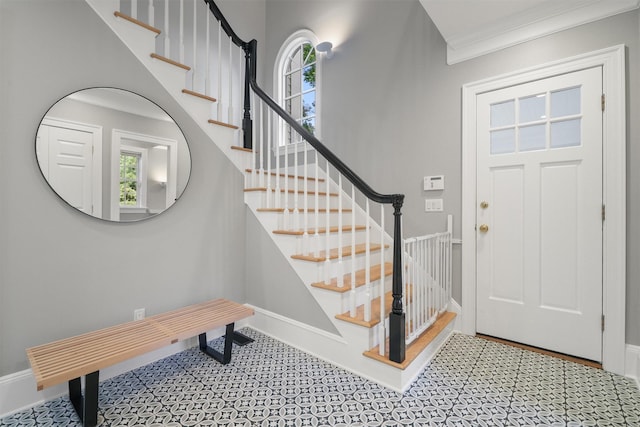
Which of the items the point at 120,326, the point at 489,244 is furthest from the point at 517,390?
the point at 120,326

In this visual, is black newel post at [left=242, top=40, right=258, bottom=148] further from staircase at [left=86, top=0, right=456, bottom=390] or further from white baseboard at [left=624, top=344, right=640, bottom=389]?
white baseboard at [left=624, top=344, right=640, bottom=389]

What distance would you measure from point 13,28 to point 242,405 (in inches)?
95.0

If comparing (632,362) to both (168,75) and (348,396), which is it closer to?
(348,396)

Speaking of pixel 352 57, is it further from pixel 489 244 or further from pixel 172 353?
pixel 172 353

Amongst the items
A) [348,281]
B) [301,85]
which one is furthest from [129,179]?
[301,85]

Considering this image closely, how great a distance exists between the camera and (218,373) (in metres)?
1.96

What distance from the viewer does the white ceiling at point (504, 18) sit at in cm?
201

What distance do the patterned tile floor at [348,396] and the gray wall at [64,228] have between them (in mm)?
461

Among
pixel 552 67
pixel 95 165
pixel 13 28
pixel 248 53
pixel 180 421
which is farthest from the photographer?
pixel 248 53

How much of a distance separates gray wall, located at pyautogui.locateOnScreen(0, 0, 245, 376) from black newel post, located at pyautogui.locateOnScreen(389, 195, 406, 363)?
1592 mm

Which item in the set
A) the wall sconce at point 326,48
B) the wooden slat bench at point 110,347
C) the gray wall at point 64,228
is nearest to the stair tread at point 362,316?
the wooden slat bench at point 110,347

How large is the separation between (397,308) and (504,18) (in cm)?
226

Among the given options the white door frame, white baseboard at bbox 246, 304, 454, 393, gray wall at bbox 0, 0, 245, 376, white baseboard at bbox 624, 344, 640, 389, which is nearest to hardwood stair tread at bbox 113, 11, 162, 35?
gray wall at bbox 0, 0, 245, 376

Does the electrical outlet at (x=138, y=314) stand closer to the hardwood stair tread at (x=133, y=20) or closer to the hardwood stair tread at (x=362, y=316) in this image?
the hardwood stair tread at (x=362, y=316)
